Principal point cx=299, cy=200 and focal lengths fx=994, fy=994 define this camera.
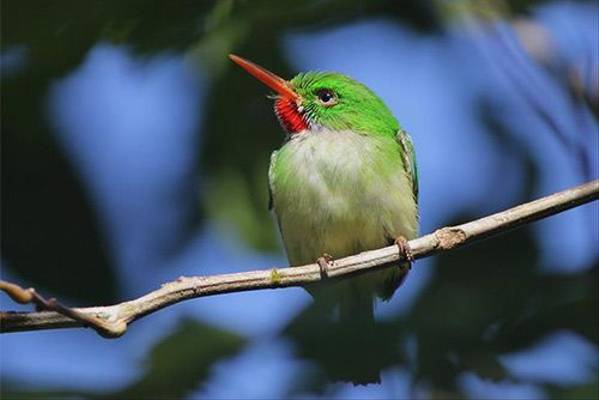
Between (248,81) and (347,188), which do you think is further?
(347,188)

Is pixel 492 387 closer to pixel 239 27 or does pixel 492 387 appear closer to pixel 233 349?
pixel 233 349

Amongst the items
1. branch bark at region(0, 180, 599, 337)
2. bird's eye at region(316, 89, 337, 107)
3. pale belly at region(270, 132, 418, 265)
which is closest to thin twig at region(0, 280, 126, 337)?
branch bark at region(0, 180, 599, 337)

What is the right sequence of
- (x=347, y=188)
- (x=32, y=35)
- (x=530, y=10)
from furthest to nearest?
(x=347, y=188) → (x=530, y=10) → (x=32, y=35)

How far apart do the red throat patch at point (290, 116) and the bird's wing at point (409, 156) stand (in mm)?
373

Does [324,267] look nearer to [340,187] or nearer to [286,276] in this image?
[286,276]

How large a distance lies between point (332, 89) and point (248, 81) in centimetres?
103

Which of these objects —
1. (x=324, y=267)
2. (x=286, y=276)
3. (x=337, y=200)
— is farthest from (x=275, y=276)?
(x=337, y=200)

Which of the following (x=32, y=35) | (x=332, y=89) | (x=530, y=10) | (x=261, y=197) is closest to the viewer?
(x=32, y=35)

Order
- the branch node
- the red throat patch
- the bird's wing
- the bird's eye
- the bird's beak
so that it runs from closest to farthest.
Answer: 1. the branch node
2. the bird's beak
3. the red throat patch
4. the bird's wing
5. the bird's eye

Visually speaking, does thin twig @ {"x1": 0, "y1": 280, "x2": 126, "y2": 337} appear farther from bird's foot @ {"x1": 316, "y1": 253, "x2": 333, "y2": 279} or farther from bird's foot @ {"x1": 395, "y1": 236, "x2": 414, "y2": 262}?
bird's foot @ {"x1": 395, "y1": 236, "x2": 414, "y2": 262}

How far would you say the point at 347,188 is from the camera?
11.4 feet

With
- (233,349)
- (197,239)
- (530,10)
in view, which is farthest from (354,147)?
(233,349)

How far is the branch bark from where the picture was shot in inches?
74.0

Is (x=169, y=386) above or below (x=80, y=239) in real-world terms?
below
